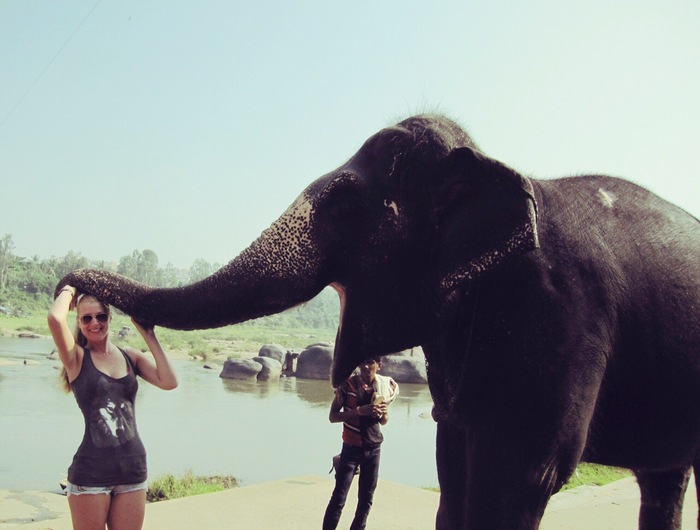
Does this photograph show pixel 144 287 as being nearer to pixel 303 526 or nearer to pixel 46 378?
pixel 303 526

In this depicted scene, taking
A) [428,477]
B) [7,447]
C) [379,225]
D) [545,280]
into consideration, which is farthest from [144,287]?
[7,447]

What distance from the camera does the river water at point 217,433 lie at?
1069cm

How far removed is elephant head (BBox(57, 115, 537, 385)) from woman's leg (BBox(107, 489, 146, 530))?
920 millimetres

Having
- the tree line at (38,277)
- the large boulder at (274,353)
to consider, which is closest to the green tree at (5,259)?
the tree line at (38,277)

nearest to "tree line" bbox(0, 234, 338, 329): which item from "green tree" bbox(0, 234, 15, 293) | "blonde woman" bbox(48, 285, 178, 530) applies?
"green tree" bbox(0, 234, 15, 293)

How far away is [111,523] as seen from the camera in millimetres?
2701

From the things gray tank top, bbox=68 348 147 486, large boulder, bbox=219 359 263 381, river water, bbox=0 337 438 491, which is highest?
gray tank top, bbox=68 348 147 486

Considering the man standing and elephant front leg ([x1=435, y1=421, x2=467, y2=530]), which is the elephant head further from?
the man standing

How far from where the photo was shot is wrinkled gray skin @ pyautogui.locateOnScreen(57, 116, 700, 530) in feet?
6.38

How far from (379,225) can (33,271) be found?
8720cm

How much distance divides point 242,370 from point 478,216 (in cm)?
2426

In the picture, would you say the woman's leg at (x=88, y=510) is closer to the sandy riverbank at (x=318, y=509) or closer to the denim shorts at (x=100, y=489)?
the denim shorts at (x=100, y=489)

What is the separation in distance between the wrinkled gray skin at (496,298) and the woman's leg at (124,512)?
929 mm

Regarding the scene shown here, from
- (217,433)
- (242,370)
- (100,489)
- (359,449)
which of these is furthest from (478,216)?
(242,370)
